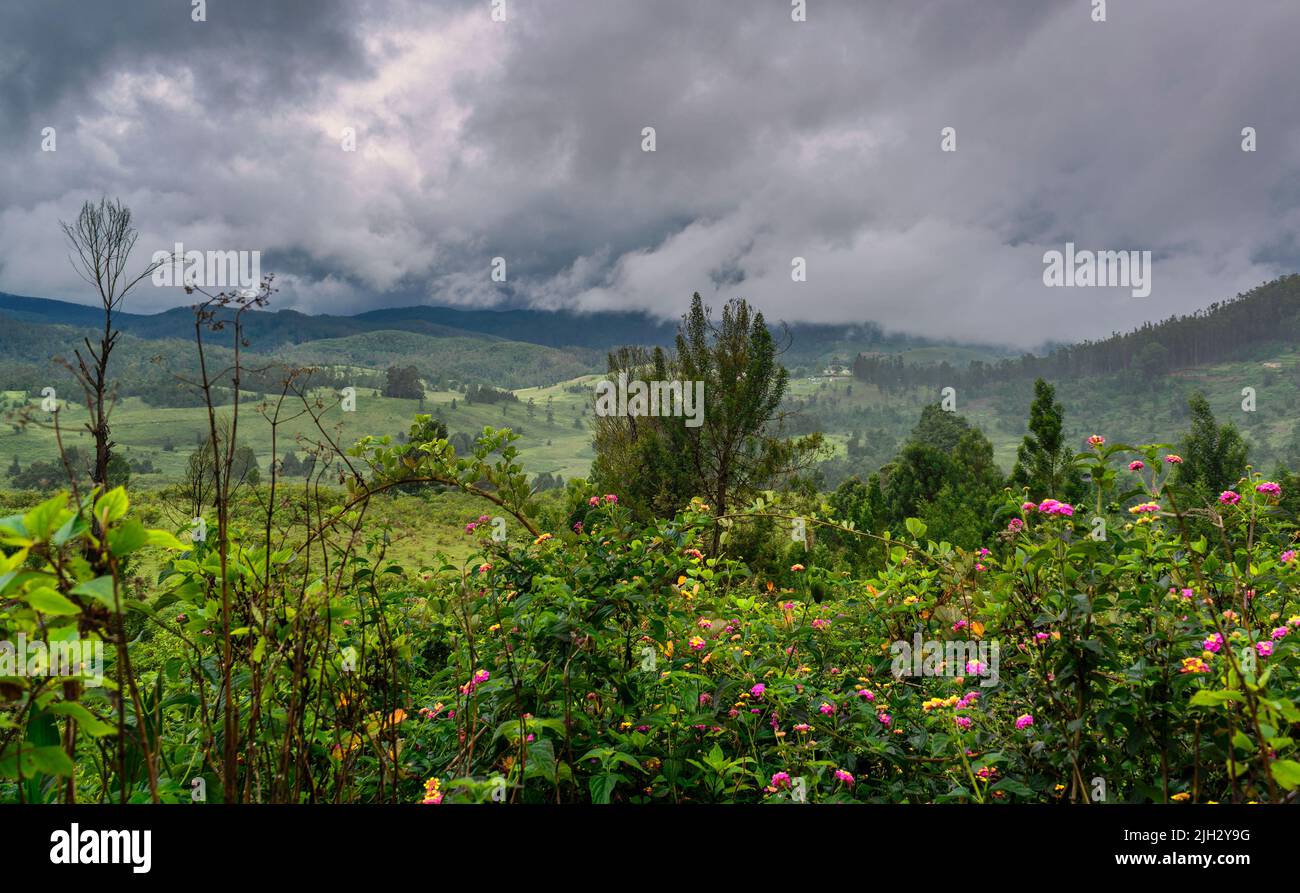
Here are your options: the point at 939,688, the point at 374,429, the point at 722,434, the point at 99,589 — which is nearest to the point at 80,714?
the point at 99,589

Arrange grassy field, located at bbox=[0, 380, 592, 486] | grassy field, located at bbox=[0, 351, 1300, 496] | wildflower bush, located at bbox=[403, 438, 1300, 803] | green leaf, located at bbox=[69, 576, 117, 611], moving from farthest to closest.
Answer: grassy field, located at bbox=[0, 351, 1300, 496]
grassy field, located at bbox=[0, 380, 592, 486]
wildflower bush, located at bbox=[403, 438, 1300, 803]
green leaf, located at bbox=[69, 576, 117, 611]

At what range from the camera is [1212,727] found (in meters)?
1.45

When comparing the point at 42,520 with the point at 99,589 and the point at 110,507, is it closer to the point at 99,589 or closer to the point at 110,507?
the point at 110,507

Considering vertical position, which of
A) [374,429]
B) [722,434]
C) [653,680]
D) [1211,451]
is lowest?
[653,680]

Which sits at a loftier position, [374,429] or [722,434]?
[374,429]

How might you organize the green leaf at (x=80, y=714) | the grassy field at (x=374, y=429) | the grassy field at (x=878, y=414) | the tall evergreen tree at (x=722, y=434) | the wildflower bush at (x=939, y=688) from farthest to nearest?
the grassy field at (x=878, y=414) < the grassy field at (x=374, y=429) < the tall evergreen tree at (x=722, y=434) < the wildflower bush at (x=939, y=688) < the green leaf at (x=80, y=714)

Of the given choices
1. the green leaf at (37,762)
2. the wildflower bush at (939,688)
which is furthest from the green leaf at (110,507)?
the wildflower bush at (939,688)

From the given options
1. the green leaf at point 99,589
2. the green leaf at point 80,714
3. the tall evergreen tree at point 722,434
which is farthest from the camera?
the tall evergreen tree at point 722,434

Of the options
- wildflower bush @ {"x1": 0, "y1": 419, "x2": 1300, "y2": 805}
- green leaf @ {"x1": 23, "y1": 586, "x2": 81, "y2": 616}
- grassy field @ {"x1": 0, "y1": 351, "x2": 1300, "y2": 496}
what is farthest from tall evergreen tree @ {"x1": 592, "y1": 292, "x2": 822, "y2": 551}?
grassy field @ {"x1": 0, "y1": 351, "x2": 1300, "y2": 496}

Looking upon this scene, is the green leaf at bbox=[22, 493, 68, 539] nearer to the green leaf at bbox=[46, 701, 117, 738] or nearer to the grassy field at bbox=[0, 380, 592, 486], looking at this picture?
the green leaf at bbox=[46, 701, 117, 738]

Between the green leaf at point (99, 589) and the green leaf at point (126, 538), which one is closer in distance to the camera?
the green leaf at point (99, 589)

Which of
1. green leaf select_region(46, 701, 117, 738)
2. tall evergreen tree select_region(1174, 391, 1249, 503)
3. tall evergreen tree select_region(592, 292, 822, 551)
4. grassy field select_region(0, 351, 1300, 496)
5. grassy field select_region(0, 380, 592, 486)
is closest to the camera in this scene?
green leaf select_region(46, 701, 117, 738)

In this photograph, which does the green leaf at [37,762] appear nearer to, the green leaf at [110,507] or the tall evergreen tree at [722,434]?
the green leaf at [110,507]
